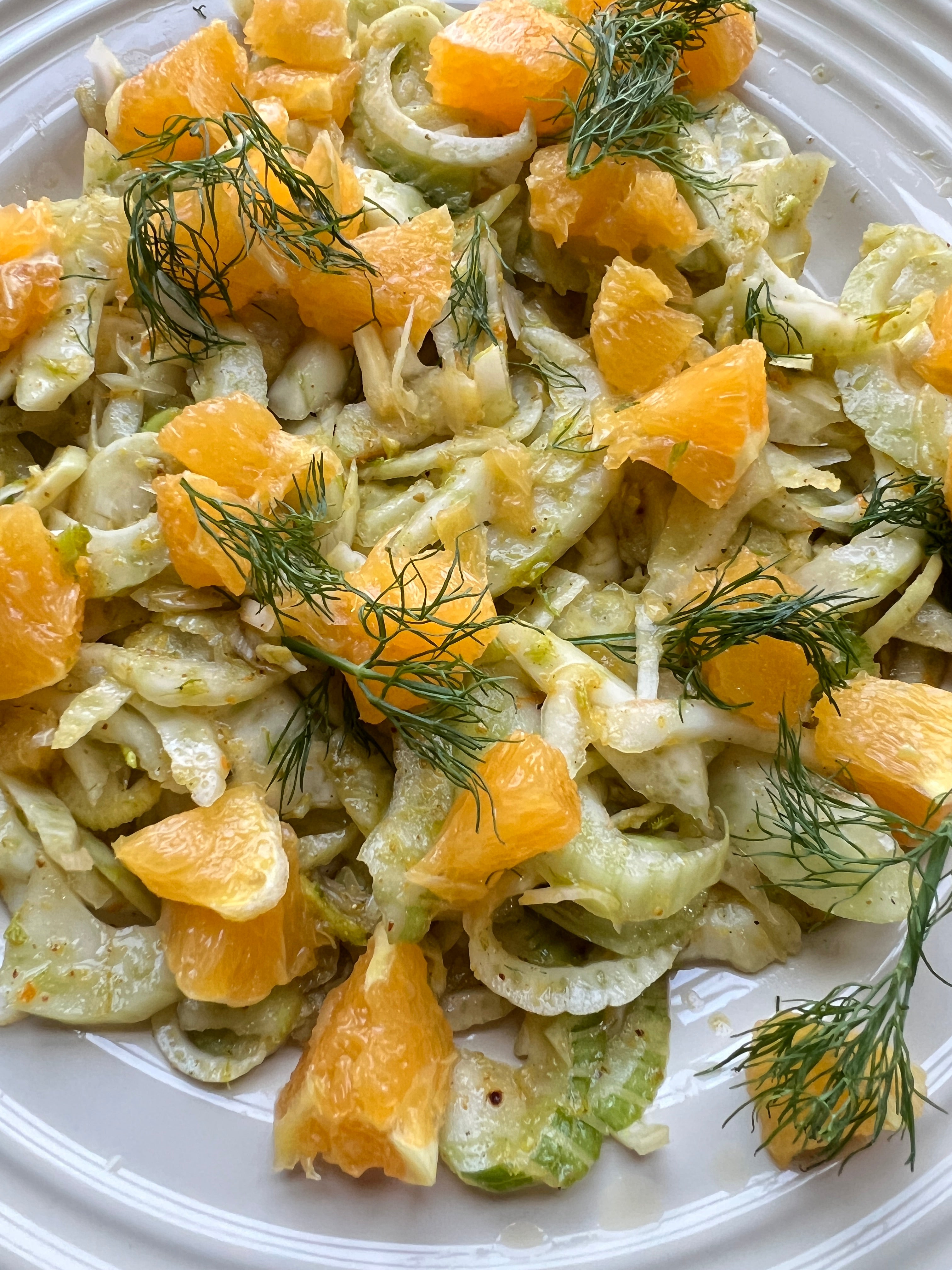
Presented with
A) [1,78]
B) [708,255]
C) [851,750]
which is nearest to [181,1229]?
[851,750]

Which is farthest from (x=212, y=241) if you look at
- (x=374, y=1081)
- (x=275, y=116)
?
(x=374, y=1081)

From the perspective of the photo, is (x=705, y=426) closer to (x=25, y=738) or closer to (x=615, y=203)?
(x=615, y=203)

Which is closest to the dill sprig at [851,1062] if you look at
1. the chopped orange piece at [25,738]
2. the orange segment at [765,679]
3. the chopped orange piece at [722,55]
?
the orange segment at [765,679]

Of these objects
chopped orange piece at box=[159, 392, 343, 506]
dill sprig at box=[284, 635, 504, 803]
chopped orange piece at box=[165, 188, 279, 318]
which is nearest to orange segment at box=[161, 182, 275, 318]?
chopped orange piece at box=[165, 188, 279, 318]

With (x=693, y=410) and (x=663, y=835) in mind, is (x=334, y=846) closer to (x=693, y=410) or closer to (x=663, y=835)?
(x=663, y=835)

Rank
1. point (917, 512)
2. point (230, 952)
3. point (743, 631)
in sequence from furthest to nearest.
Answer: point (917, 512), point (743, 631), point (230, 952)

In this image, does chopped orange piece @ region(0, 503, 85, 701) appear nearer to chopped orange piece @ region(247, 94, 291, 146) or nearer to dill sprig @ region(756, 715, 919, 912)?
chopped orange piece @ region(247, 94, 291, 146)
